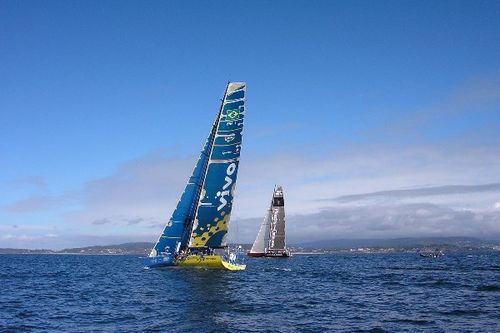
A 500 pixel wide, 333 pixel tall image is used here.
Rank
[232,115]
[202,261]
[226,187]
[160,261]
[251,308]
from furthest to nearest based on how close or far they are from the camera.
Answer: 1. [232,115]
2. [226,187]
3. [160,261]
4. [202,261]
5. [251,308]

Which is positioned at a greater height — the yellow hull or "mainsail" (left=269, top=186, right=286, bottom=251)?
"mainsail" (left=269, top=186, right=286, bottom=251)

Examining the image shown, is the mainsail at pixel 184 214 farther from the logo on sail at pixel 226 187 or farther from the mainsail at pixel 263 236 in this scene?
the mainsail at pixel 263 236

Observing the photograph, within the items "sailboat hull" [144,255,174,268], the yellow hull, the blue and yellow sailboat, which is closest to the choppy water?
the yellow hull

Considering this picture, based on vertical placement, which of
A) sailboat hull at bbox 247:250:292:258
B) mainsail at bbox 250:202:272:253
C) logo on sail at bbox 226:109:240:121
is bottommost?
sailboat hull at bbox 247:250:292:258

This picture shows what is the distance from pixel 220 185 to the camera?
2339 inches

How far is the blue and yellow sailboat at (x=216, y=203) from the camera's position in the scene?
59.2 m

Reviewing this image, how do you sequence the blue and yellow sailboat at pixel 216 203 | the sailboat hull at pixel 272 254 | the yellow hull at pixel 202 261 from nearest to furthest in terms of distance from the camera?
the yellow hull at pixel 202 261 < the blue and yellow sailboat at pixel 216 203 < the sailboat hull at pixel 272 254

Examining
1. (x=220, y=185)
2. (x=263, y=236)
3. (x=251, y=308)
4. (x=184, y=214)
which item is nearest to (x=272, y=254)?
(x=263, y=236)

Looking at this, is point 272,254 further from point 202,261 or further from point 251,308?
point 251,308

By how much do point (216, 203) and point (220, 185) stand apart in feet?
7.01

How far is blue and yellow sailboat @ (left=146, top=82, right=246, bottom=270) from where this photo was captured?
59.2 metres

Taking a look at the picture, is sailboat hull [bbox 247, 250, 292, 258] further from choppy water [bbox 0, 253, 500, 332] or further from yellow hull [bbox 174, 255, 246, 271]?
choppy water [bbox 0, 253, 500, 332]

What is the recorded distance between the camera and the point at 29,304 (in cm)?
3444

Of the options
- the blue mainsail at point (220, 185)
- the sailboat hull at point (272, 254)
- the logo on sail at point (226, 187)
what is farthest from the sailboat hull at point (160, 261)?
the sailboat hull at point (272, 254)
